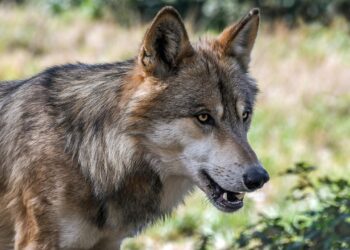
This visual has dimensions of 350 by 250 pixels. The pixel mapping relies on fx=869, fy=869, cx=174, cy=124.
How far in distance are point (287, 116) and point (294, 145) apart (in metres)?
1.09

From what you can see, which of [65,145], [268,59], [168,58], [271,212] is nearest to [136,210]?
[65,145]

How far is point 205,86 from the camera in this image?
4.95 meters

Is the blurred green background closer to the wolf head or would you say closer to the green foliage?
the green foliage

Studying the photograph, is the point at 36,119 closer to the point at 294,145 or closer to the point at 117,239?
the point at 117,239

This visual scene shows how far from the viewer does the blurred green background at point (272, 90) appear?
5.85 m

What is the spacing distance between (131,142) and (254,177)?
30.3 inches

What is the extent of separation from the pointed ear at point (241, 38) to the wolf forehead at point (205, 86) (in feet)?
0.28

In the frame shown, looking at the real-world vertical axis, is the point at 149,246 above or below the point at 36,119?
below

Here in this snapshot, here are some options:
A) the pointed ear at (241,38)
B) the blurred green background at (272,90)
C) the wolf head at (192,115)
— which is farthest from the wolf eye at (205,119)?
the blurred green background at (272,90)

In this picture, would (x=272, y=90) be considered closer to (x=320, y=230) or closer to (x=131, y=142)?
(x=320, y=230)

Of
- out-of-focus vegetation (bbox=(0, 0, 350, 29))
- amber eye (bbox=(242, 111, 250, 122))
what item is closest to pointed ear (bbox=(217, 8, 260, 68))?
amber eye (bbox=(242, 111, 250, 122))

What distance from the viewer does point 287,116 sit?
11867mm

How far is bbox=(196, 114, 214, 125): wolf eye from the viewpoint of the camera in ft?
16.0

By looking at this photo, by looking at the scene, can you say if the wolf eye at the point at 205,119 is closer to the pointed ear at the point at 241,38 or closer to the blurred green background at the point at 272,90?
the pointed ear at the point at 241,38
